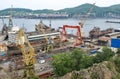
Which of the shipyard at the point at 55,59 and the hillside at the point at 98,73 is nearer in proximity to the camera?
the hillside at the point at 98,73

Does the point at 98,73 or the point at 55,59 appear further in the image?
the point at 55,59

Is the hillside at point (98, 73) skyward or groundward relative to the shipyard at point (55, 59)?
skyward

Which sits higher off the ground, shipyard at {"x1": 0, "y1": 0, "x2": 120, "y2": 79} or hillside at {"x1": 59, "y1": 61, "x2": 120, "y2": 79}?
hillside at {"x1": 59, "y1": 61, "x2": 120, "y2": 79}

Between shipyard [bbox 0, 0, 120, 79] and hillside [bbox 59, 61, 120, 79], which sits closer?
hillside [bbox 59, 61, 120, 79]

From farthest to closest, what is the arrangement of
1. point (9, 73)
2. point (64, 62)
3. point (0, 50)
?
point (0, 50) → point (9, 73) → point (64, 62)

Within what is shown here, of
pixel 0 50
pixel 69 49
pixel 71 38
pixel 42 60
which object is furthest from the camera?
pixel 71 38

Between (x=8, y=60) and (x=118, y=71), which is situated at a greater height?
(x=118, y=71)

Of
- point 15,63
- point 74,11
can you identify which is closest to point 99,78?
point 15,63

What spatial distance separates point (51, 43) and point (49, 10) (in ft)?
363

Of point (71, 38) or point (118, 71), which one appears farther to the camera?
point (71, 38)

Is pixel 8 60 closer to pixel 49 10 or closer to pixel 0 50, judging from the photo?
pixel 0 50

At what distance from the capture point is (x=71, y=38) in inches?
1661

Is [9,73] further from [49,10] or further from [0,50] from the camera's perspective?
[49,10]

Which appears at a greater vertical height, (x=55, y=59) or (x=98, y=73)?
(x=98, y=73)
